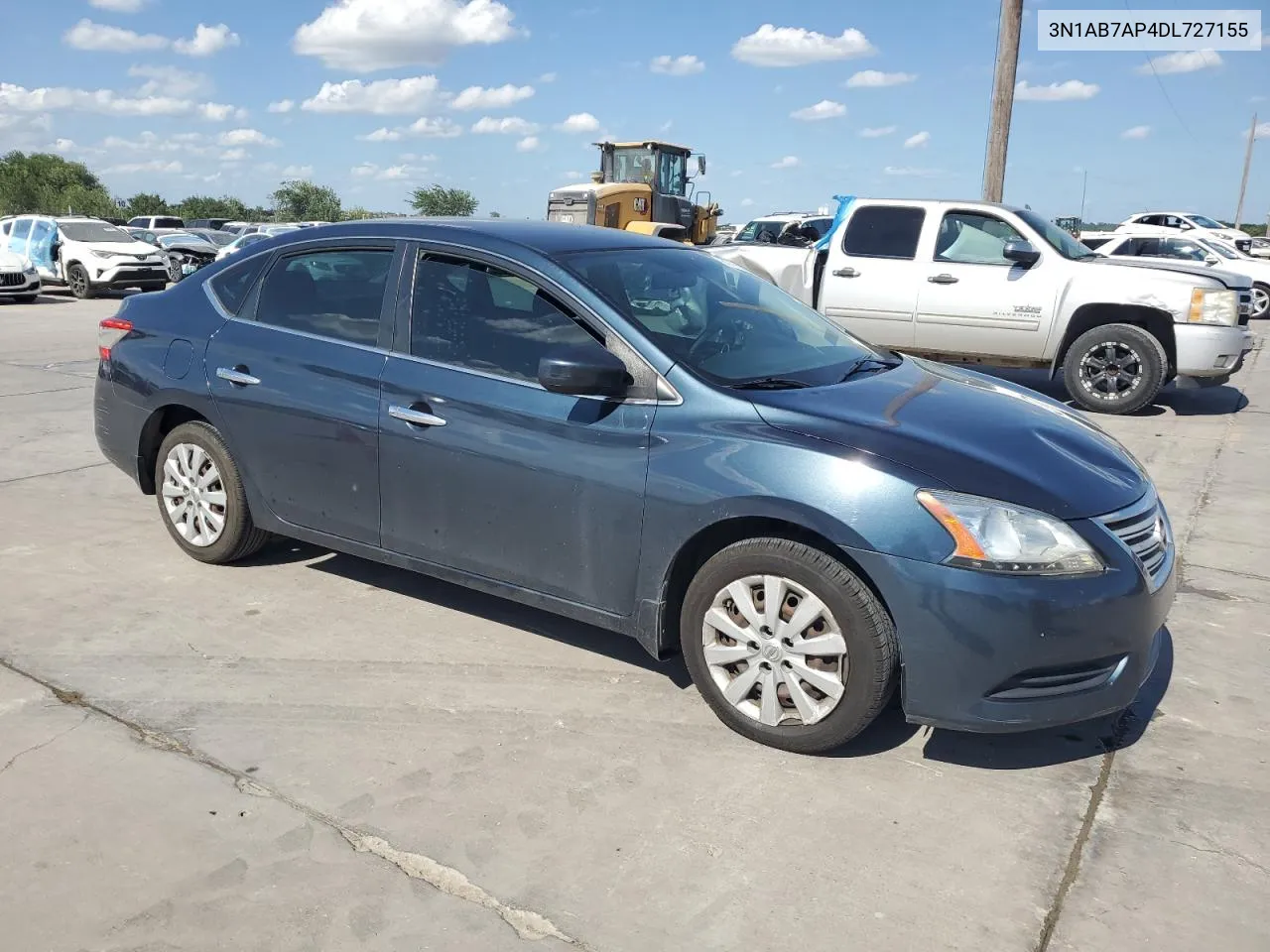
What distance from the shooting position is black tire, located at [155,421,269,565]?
4855 millimetres

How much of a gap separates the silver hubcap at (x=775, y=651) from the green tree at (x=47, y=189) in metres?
55.3

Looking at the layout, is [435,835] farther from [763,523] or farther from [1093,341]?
[1093,341]

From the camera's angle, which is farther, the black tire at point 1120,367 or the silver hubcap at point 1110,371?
the silver hubcap at point 1110,371

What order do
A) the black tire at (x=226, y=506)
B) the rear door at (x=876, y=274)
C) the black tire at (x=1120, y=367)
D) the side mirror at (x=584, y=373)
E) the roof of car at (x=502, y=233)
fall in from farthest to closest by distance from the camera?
1. the rear door at (x=876, y=274)
2. the black tire at (x=1120, y=367)
3. the black tire at (x=226, y=506)
4. the roof of car at (x=502, y=233)
5. the side mirror at (x=584, y=373)

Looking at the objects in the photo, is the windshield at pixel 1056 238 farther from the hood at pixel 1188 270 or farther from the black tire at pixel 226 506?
the black tire at pixel 226 506

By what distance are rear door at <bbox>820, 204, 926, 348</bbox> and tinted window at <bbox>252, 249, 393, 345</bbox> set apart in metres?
6.61


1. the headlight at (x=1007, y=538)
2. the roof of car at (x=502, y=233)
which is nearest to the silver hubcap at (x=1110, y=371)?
the roof of car at (x=502, y=233)

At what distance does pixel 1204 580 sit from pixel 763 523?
123 inches

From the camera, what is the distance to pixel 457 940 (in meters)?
2.60

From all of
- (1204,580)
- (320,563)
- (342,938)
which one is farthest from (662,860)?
(1204,580)

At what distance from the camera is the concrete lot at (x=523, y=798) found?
269cm

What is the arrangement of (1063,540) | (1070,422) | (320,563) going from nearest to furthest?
1. (1063,540)
2. (1070,422)
3. (320,563)

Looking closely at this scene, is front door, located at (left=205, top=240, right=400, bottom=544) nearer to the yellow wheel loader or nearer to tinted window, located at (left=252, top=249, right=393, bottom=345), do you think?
tinted window, located at (left=252, top=249, right=393, bottom=345)

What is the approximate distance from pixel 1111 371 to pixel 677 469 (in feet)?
25.1
